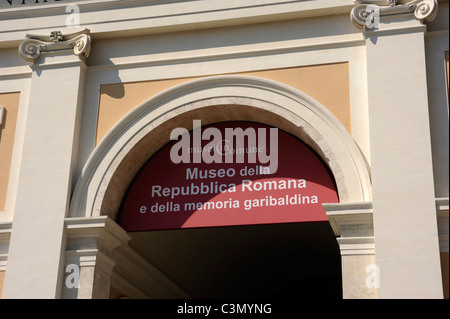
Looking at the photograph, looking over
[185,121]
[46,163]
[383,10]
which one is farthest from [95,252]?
[383,10]

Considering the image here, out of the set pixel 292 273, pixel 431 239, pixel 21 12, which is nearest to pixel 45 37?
pixel 21 12

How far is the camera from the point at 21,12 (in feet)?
43.7

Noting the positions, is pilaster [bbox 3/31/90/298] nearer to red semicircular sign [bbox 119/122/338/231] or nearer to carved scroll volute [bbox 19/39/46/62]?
carved scroll volute [bbox 19/39/46/62]

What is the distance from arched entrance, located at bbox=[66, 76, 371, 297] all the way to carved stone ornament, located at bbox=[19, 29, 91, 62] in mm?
1525

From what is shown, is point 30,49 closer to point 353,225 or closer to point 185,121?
point 185,121

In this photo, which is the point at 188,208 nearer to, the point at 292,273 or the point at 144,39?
the point at 144,39

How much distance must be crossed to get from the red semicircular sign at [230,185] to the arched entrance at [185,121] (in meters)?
0.19

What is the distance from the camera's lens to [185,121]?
12516 mm

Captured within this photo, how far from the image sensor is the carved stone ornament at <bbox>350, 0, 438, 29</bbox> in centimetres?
1148

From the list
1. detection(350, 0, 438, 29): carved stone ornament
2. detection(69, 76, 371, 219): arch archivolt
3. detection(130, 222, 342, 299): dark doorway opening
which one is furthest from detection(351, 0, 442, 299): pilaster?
detection(130, 222, 342, 299): dark doorway opening

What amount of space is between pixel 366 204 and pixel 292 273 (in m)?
8.66

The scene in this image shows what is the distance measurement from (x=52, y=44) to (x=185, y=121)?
2596 mm
